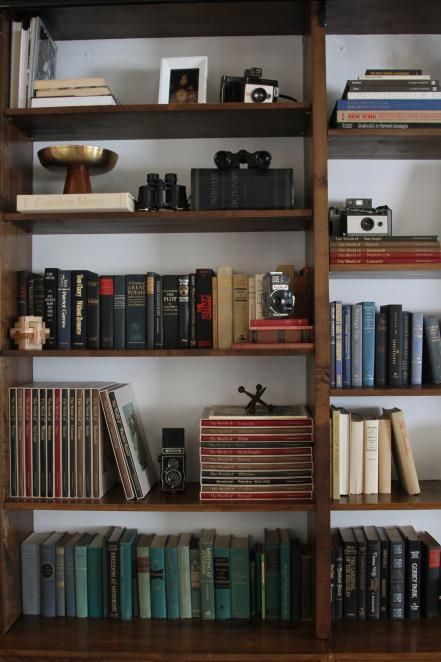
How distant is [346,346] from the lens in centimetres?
172

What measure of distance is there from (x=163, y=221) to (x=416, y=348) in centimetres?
85

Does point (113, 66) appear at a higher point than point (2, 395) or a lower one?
higher

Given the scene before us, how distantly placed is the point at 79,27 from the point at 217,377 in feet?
4.03

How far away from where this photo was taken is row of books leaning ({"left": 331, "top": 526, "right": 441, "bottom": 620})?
5.73ft

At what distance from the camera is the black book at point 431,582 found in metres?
1.75

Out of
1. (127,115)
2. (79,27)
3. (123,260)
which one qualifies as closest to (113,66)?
(79,27)

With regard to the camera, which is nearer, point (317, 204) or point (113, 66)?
point (317, 204)

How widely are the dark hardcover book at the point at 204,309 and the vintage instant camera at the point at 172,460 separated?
29 centimetres

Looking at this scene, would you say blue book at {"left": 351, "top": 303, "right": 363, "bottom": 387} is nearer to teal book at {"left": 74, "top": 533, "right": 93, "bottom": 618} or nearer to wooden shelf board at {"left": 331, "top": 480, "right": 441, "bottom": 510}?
wooden shelf board at {"left": 331, "top": 480, "right": 441, "bottom": 510}

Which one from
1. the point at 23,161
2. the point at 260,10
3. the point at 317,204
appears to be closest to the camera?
the point at 317,204

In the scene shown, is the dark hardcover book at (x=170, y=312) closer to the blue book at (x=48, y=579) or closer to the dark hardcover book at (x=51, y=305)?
the dark hardcover book at (x=51, y=305)

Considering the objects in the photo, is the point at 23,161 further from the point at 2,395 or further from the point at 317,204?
the point at 317,204

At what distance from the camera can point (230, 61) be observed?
6.39ft

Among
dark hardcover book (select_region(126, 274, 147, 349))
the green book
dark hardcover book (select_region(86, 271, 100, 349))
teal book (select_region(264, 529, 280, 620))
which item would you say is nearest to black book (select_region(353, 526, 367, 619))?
teal book (select_region(264, 529, 280, 620))
